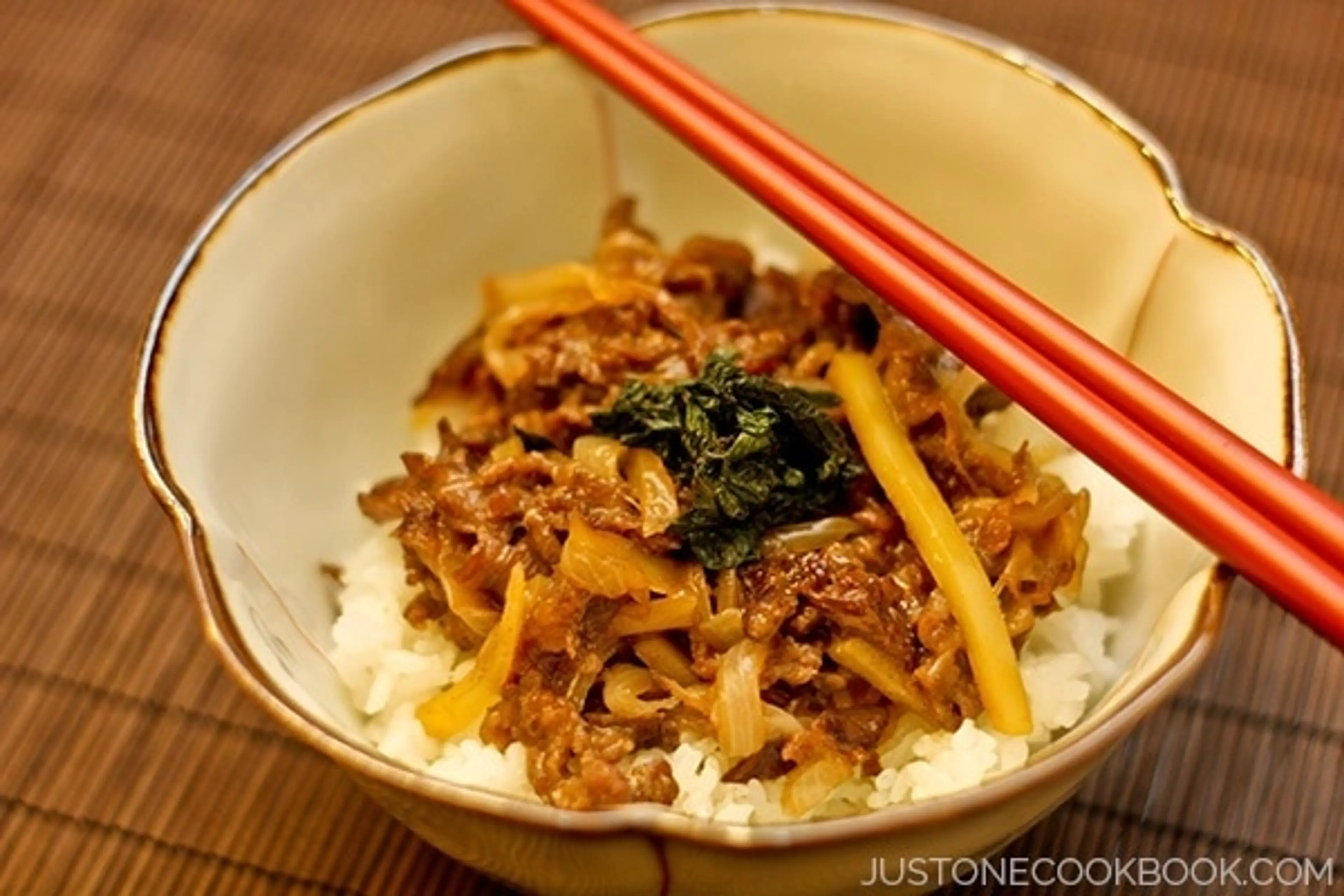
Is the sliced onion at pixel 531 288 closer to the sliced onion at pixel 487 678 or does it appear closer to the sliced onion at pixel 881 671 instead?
the sliced onion at pixel 487 678

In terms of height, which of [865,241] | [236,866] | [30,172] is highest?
[865,241]

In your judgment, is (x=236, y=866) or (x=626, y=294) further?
(x=626, y=294)

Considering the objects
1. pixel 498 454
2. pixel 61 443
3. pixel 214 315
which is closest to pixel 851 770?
pixel 498 454

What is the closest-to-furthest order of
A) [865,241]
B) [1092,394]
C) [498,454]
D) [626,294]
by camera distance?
1. [1092,394]
2. [865,241]
3. [498,454]
4. [626,294]

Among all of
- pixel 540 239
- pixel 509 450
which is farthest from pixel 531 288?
pixel 509 450

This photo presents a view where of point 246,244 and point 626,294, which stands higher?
point 626,294

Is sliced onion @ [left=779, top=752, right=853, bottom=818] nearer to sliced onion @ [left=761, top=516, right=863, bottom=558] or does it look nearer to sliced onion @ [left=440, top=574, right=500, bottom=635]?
sliced onion @ [left=761, top=516, right=863, bottom=558]

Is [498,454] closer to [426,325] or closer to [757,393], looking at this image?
[757,393]
